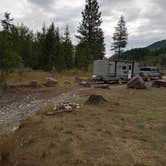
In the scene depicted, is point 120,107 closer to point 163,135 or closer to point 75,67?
point 163,135

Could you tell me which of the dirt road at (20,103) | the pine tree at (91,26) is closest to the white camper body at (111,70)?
the dirt road at (20,103)

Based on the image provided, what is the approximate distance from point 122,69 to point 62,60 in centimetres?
Result: 1436

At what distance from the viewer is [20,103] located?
18.7 m

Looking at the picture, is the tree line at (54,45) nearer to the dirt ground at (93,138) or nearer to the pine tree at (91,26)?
the pine tree at (91,26)

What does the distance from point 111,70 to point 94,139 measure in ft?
68.1

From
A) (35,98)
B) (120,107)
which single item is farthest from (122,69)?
(120,107)

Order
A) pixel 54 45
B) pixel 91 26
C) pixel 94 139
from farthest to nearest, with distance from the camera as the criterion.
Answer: pixel 91 26 < pixel 54 45 < pixel 94 139

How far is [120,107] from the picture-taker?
13766mm

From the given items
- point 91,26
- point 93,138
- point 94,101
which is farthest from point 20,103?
point 91,26

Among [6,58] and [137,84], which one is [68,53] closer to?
[6,58]

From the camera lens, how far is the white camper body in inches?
1128

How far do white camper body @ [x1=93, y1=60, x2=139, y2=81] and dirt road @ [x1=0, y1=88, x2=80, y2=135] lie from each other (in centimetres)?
758

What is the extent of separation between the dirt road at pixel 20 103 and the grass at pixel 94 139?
2063mm

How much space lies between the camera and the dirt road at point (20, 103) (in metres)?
13.3
